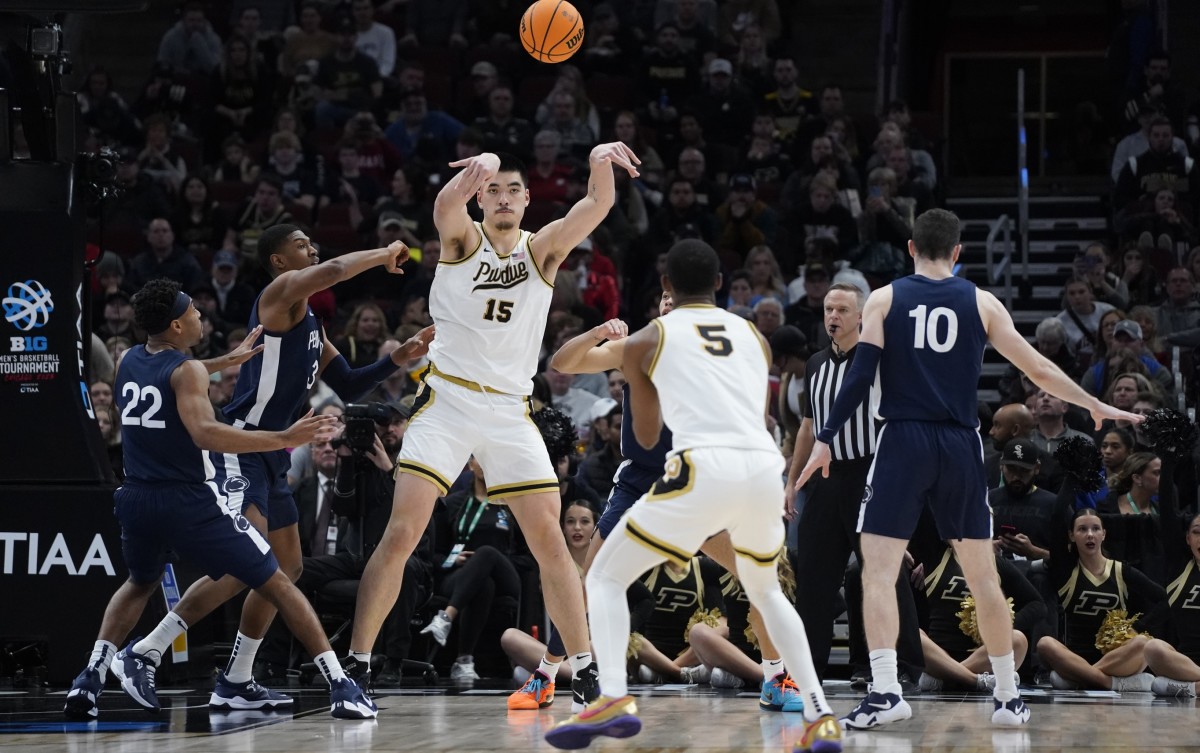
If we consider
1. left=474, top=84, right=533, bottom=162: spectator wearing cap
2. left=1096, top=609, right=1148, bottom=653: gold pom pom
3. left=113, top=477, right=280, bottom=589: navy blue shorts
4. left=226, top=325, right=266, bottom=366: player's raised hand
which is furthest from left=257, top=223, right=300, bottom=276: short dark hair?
left=474, top=84, right=533, bottom=162: spectator wearing cap

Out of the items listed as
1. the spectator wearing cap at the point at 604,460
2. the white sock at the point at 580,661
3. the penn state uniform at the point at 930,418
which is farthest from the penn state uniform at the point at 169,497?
the spectator wearing cap at the point at 604,460

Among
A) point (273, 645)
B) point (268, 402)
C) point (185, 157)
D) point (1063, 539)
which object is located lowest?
point (273, 645)

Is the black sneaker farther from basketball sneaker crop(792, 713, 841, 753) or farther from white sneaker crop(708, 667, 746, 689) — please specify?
white sneaker crop(708, 667, 746, 689)

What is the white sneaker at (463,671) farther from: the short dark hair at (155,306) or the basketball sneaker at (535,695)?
the short dark hair at (155,306)

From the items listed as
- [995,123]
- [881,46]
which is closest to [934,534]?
[881,46]

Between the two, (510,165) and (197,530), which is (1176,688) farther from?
(197,530)

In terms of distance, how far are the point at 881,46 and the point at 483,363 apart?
1242 centimetres

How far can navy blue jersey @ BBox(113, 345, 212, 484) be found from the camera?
25.1 feet

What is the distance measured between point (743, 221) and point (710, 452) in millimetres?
9380

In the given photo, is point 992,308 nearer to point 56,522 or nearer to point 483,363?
point 483,363

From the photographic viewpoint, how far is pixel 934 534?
32.9 feet

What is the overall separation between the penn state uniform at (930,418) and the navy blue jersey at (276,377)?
2898 millimetres

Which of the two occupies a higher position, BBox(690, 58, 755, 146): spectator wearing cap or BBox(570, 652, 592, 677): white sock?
BBox(690, 58, 755, 146): spectator wearing cap

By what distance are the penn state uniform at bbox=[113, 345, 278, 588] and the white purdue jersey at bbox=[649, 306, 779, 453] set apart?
2429mm
